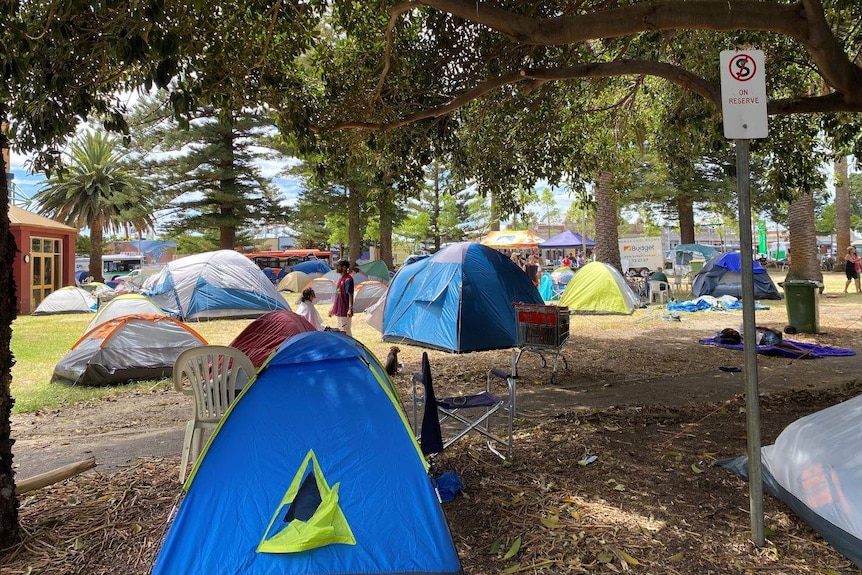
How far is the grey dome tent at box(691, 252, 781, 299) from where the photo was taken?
56.0ft

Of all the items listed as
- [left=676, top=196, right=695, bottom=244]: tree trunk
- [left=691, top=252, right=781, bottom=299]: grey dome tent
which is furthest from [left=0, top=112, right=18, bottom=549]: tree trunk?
[left=676, top=196, right=695, bottom=244]: tree trunk

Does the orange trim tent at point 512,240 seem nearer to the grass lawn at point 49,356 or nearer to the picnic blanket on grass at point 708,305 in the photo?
the picnic blanket on grass at point 708,305

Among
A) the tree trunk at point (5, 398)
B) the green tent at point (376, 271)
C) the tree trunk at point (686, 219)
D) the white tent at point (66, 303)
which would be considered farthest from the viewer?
the tree trunk at point (686, 219)

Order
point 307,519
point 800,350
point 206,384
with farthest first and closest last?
1. point 800,350
2. point 206,384
3. point 307,519

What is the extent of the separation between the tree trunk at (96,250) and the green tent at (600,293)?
2425 cm

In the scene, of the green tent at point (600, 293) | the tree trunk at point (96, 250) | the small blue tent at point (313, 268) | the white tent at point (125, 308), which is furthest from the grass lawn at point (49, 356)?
the tree trunk at point (96, 250)

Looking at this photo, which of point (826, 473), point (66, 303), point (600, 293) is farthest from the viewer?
point (66, 303)

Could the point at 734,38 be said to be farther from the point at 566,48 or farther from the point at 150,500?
the point at 150,500

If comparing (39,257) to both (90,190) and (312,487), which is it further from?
(312,487)

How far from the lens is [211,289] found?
15.1 metres

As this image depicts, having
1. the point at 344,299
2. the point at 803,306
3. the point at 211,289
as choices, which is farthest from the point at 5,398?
the point at 211,289

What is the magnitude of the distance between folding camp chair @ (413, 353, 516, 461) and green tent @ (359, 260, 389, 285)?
18.6 m

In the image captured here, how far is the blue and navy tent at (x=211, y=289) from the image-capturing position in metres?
14.9

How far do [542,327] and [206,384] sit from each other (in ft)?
13.6
